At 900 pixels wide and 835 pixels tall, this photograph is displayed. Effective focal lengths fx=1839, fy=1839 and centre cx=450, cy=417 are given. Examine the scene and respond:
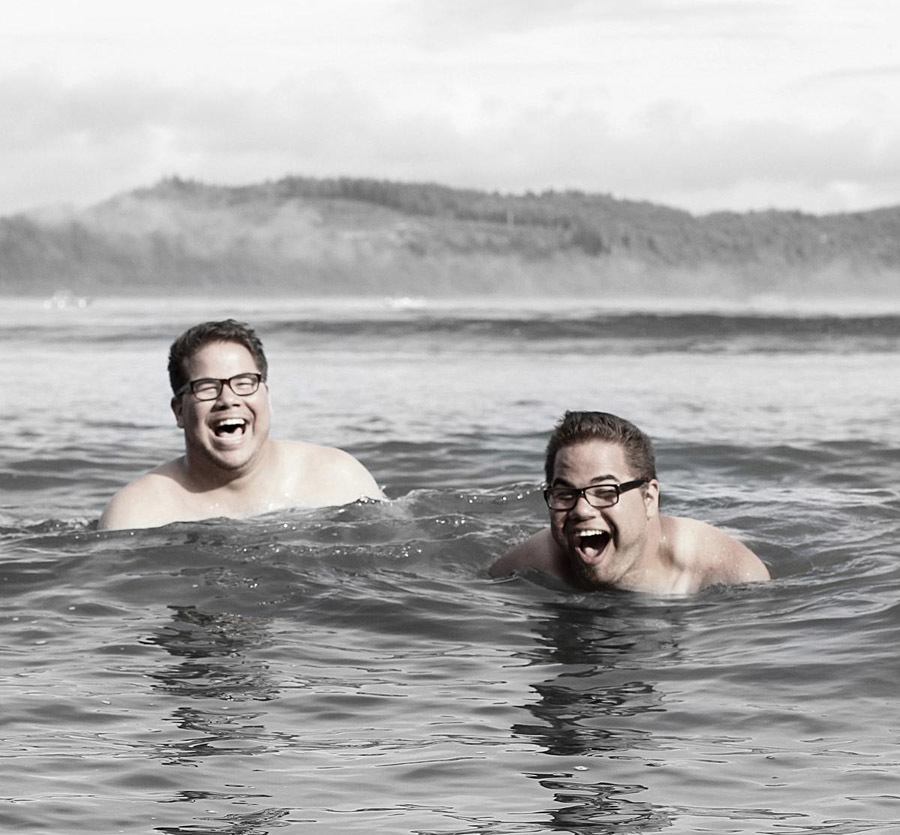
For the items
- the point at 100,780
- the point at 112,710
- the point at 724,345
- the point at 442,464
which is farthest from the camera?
the point at 724,345

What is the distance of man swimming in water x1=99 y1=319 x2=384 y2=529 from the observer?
968 cm

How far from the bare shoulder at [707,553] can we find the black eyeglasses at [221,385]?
227cm

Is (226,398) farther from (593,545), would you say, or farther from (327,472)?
(593,545)

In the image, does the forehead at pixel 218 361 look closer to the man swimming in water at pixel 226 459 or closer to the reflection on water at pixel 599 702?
the man swimming in water at pixel 226 459

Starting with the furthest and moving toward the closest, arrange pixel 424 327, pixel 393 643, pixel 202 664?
pixel 424 327, pixel 393 643, pixel 202 664

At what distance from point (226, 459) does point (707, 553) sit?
8.86ft

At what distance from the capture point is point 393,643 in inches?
321

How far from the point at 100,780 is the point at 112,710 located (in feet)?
2.94

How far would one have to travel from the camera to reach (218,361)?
9.63m

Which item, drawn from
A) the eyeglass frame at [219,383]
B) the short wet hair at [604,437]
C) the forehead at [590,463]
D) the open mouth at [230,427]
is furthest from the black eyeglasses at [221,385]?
the forehead at [590,463]

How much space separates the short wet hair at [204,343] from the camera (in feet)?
31.9

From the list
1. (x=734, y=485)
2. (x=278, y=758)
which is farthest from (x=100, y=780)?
(x=734, y=485)

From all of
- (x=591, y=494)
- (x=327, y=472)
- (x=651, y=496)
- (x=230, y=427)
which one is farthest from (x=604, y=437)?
(x=327, y=472)

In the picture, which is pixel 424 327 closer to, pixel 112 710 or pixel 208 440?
pixel 208 440
